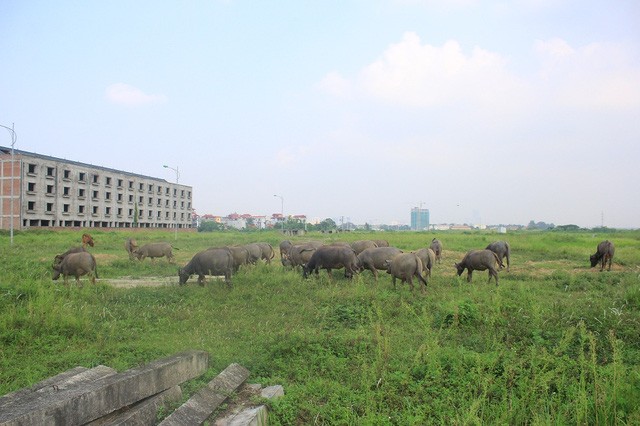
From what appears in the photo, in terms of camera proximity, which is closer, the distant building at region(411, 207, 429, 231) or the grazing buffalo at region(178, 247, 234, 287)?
the grazing buffalo at region(178, 247, 234, 287)

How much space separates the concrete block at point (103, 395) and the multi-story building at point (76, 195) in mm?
36692

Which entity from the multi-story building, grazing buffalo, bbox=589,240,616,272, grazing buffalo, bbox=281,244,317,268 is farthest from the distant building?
grazing buffalo, bbox=281,244,317,268

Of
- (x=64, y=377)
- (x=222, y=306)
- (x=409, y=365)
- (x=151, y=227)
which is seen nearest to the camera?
(x=64, y=377)

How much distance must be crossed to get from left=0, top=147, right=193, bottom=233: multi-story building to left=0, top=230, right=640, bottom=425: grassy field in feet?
105

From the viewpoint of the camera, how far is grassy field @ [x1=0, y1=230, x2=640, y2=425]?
520 centimetres

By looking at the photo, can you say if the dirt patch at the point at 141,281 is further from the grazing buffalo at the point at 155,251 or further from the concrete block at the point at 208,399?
the concrete block at the point at 208,399

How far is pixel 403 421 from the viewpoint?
496cm

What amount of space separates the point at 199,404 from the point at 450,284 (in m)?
10.7

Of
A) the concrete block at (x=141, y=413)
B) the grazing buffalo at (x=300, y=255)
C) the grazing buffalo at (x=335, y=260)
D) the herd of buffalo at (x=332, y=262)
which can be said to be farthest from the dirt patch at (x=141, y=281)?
the concrete block at (x=141, y=413)

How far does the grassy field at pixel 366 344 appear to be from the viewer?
17.1ft

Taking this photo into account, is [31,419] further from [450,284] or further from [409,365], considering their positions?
[450,284]

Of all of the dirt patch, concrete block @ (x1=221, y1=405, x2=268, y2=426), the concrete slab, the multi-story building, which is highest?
the multi-story building

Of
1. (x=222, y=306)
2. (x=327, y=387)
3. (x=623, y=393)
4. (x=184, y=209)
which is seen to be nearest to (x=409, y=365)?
(x=327, y=387)

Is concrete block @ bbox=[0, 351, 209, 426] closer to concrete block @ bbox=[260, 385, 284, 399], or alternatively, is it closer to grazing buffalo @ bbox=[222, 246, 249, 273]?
concrete block @ bbox=[260, 385, 284, 399]
